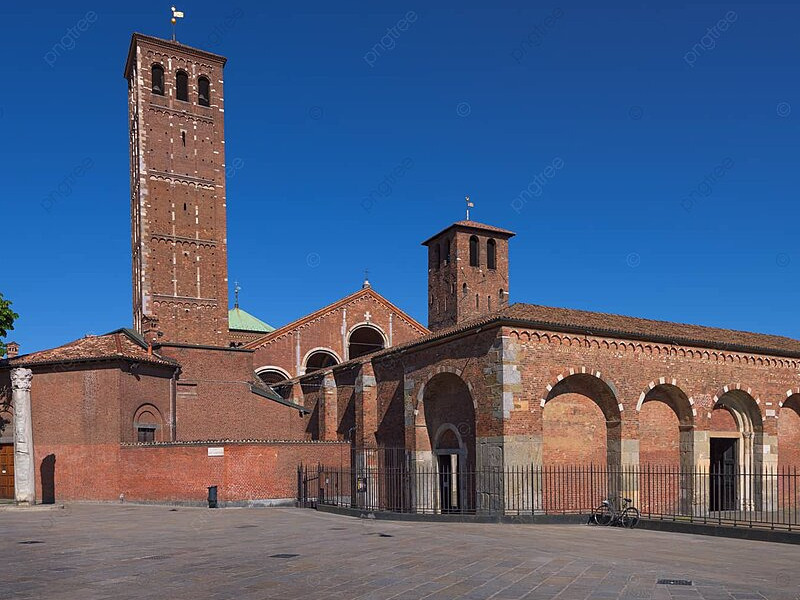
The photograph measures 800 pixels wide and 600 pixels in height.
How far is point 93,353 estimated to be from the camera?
992 inches

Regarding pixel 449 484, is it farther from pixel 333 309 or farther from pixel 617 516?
pixel 333 309

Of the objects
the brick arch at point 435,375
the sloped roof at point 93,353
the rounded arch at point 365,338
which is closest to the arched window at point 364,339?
the rounded arch at point 365,338

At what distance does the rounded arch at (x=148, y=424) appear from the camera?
25.7m

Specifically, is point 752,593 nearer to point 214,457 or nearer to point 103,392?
point 214,457

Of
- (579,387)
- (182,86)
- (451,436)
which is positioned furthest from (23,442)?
(182,86)

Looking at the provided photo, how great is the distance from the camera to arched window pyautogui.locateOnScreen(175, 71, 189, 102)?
3411cm

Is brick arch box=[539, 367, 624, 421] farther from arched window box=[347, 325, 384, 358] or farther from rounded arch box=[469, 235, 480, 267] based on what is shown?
rounded arch box=[469, 235, 480, 267]

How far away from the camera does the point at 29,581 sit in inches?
378

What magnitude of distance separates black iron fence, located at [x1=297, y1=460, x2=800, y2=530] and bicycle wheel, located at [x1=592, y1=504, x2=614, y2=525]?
1.13m

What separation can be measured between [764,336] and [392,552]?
834 inches

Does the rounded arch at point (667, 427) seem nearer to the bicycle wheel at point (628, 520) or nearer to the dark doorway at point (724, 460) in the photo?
the dark doorway at point (724, 460)

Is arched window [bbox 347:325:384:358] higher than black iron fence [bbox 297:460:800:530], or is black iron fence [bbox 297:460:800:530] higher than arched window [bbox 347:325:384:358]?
arched window [bbox 347:325:384:358]

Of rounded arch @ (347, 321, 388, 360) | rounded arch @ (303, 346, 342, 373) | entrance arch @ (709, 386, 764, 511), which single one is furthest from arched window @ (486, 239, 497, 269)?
entrance arch @ (709, 386, 764, 511)

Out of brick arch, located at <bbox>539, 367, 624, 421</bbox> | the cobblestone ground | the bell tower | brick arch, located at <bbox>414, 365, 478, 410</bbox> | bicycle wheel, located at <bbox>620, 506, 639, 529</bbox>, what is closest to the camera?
the cobblestone ground
